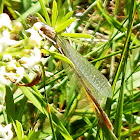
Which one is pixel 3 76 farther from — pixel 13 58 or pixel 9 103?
pixel 9 103

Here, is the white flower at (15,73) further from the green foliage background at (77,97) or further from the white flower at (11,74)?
the green foliage background at (77,97)

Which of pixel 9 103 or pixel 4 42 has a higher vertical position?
pixel 4 42

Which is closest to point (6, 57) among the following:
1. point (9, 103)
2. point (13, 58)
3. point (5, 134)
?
point (13, 58)

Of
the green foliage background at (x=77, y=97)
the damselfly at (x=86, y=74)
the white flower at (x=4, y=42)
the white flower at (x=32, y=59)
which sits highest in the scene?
the white flower at (x=4, y=42)

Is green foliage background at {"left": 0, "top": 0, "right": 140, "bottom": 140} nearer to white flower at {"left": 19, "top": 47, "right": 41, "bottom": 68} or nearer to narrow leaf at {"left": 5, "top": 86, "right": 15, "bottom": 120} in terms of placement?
narrow leaf at {"left": 5, "top": 86, "right": 15, "bottom": 120}

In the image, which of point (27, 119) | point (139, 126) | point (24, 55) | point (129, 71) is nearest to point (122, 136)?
point (139, 126)

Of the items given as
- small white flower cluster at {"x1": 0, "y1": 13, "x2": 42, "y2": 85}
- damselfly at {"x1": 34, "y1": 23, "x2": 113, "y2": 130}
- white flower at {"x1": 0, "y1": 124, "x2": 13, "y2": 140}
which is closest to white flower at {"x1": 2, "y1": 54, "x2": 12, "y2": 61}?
small white flower cluster at {"x1": 0, "y1": 13, "x2": 42, "y2": 85}

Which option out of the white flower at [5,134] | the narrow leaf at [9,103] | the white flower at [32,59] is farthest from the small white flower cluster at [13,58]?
the narrow leaf at [9,103]

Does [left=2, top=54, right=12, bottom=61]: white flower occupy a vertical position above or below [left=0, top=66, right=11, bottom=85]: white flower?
above

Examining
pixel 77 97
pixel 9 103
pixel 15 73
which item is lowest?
pixel 77 97

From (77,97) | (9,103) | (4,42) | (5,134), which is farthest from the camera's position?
(77,97)
